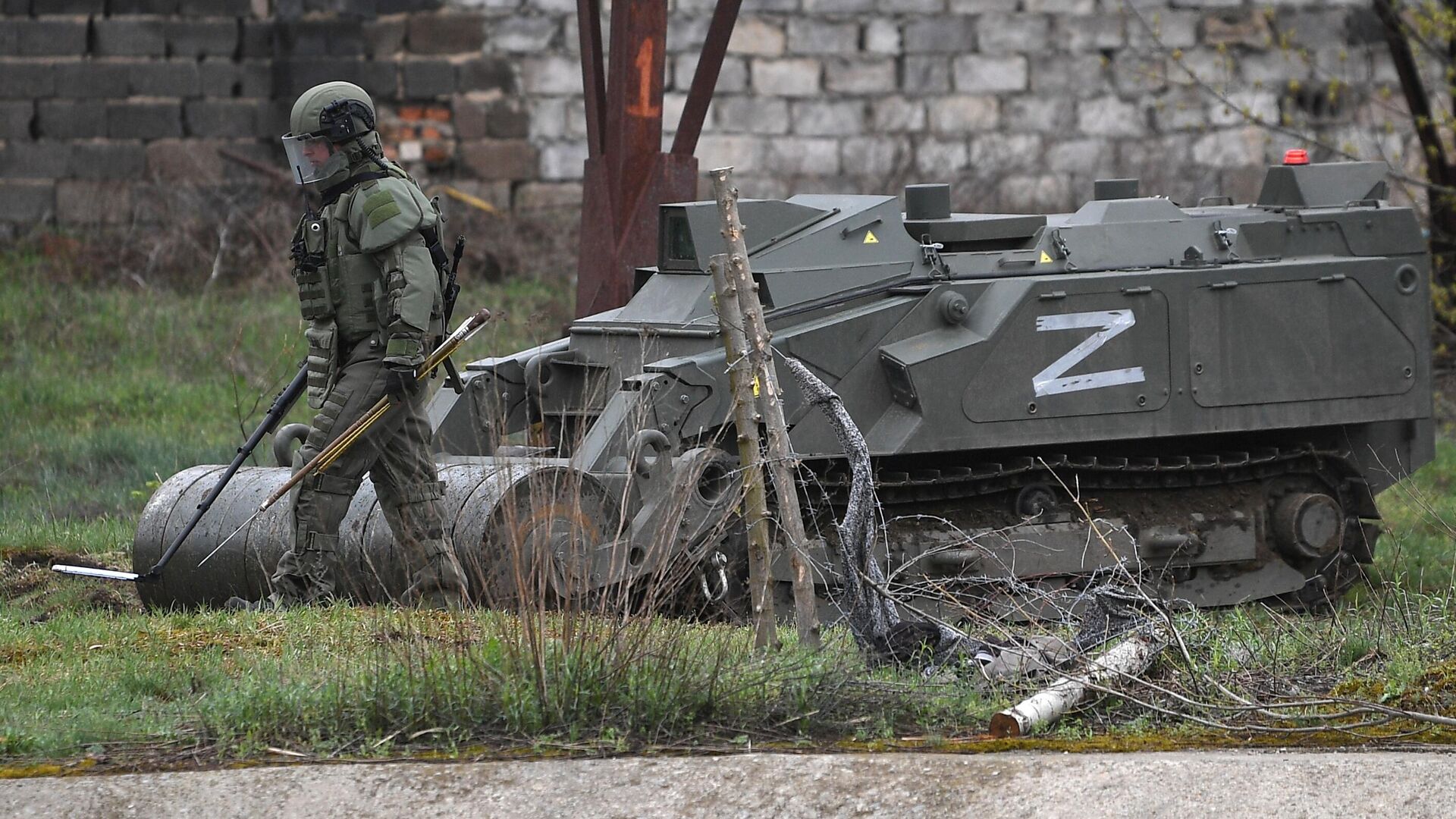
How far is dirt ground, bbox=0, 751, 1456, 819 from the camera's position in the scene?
14.8 feet

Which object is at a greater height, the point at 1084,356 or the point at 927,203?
the point at 927,203

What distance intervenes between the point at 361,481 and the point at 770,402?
7.39ft

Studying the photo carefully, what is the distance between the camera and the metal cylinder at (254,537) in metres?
7.46

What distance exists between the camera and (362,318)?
7059mm

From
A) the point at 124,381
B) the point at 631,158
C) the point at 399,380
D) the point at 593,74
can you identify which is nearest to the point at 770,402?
the point at 399,380

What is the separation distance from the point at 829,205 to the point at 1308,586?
3.19 m

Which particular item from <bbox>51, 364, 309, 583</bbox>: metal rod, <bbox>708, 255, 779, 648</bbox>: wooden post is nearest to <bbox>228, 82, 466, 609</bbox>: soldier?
<bbox>51, 364, 309, 583</bbox>: metal rod

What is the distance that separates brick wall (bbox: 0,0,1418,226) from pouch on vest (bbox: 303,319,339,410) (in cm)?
1032

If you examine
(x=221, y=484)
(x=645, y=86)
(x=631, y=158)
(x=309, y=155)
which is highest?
(x=645, y=86)

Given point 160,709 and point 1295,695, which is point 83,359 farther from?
point 1295,695

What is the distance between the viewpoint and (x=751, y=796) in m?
4.58

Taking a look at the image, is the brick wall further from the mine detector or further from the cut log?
the cut log

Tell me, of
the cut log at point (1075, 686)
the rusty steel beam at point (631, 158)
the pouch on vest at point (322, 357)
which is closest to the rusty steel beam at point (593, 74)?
the rusty steel beam at point (631, 158)

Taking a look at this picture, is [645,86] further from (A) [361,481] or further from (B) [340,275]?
(A) [361,481]
